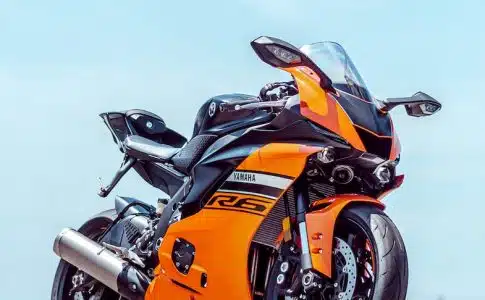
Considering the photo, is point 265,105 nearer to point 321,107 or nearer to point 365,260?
point 321,107

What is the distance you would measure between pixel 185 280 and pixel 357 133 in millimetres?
1675

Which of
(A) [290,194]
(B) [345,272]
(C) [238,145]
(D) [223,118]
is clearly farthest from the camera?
(D) [223,118]

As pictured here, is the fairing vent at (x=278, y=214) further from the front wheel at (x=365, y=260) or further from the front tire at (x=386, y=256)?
the front tire at (x=386, y=256)

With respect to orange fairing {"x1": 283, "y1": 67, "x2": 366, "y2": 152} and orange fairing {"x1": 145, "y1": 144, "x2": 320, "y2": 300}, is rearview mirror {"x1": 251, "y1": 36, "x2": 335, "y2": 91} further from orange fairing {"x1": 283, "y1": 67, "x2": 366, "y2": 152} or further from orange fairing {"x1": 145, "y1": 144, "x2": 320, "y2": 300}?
orange fairing {"x1": 145, "y1": 144, "x2": 320, "y2": 300}

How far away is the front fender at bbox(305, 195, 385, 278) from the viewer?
6895mm

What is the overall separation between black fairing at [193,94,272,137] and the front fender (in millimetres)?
823

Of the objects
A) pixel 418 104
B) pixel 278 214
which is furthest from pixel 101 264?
pixel 418 104

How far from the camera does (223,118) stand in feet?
26.2

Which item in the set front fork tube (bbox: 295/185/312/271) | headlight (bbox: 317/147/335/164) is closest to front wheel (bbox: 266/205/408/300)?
front fork tube (bbox: 295/185/312/271)

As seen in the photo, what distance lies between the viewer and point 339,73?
24.5ft

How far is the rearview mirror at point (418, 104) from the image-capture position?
7543 mm

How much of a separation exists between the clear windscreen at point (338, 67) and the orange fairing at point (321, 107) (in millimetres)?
125

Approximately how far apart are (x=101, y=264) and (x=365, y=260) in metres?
2.70

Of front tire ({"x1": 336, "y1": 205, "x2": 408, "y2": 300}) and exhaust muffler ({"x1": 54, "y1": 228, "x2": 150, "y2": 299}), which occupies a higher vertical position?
front tire ({"x1": 336, "y1": 205, "x2": 408, "y2": 300})
